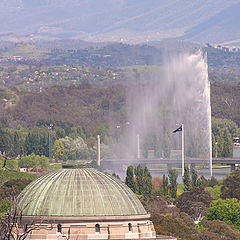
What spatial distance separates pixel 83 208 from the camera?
70312 mm

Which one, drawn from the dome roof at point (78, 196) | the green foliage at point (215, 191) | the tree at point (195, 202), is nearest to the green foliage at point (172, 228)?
the dome roof at point (78, 196)

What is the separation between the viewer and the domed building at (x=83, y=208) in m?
68.2

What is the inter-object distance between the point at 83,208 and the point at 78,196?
124cm

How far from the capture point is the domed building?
68.2 metres

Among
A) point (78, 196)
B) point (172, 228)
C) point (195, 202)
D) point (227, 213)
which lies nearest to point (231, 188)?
point (195, 202)

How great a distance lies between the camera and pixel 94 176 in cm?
7381

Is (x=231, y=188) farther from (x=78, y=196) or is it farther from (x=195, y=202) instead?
(x=78, y=196)

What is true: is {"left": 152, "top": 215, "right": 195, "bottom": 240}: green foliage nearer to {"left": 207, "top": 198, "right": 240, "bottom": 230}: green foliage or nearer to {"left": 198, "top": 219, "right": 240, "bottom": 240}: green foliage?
{"left": 198, "top": 219, "right": 240, "bottom": 240}: green foliage

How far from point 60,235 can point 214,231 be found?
5770 cm

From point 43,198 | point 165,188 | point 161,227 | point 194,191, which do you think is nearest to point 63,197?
point 43,198

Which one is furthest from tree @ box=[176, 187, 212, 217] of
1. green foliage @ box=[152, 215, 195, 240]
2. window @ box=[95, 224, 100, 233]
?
window @ box=[95, 224, 100, 233]

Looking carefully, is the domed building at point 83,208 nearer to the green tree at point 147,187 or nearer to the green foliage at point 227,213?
the green foliage at point 227,213

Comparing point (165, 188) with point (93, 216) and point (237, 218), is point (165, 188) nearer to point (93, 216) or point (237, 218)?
point (237, 218)

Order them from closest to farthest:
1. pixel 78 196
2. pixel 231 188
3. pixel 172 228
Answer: pixel 78 196, pixel 172 228, pixel 231 188
